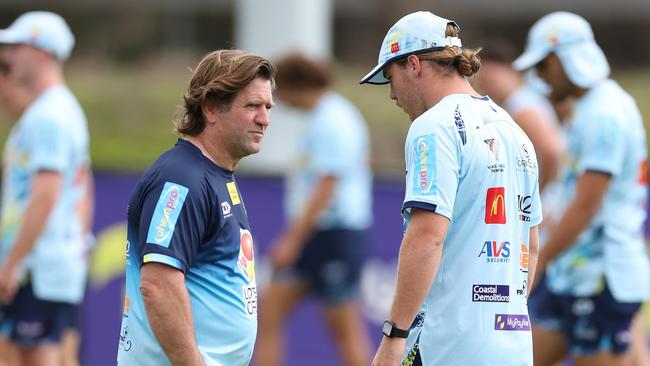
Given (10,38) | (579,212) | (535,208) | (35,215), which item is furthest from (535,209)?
(10,38)

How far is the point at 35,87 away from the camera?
673 centimetres

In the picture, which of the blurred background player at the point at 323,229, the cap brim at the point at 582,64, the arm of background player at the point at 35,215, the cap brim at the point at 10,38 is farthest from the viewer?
the blurred background player at the point at 323,229

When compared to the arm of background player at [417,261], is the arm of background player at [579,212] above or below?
above

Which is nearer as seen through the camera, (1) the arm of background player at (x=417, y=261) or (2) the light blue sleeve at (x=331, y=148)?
(1) the arm of background player at (x=417, y=261)

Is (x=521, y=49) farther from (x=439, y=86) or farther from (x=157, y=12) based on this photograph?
(x=439, y=86)

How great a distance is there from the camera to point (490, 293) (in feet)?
14.4

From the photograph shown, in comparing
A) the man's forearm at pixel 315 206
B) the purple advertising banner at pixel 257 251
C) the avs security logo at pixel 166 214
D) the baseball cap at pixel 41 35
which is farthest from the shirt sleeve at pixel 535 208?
the purple advertising banner at pixel 257 251

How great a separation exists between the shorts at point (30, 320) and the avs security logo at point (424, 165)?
3.13m

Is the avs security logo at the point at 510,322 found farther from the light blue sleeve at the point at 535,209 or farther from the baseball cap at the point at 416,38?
the baseball cap at the point at 416,38

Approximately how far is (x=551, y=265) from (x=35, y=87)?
3.01m

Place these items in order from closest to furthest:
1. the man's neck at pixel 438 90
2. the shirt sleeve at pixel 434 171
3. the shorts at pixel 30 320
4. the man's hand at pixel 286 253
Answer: the shirt sleeve at pixel 434 171 < the man's neck at pixel 438 90 < the shorts at pixel 30 320 < the man's hand at pixel 286 253

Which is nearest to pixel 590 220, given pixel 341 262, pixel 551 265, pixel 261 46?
pixel 551 265

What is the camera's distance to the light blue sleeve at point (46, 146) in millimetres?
6474

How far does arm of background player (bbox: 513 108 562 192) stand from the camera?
7793 mm
